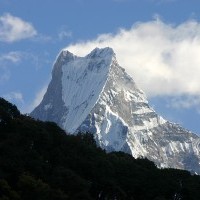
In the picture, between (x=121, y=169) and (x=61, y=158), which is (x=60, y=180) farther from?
(x=121, y=169)

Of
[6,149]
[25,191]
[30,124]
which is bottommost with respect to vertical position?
[25,191]

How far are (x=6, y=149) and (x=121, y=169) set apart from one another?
23064 millimetres

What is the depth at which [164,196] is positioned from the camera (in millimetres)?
108000

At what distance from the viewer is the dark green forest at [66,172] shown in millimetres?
88500

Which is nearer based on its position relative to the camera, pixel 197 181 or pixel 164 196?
pixel 164 196

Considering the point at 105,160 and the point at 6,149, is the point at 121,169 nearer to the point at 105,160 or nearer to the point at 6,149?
the point at 105,160

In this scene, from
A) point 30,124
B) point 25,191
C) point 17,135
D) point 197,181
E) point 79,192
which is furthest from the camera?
point 197,181

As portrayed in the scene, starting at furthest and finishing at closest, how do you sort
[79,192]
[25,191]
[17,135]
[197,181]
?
[197,181] < [17,135] < [79,192] < [25,191]

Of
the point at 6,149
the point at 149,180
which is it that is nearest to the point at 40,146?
the point at 6,149

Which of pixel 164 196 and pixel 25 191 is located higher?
pixel 164 196

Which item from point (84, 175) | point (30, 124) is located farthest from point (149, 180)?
point (30, 124)

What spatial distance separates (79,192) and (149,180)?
22130 millimetres

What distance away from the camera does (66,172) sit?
94.4 m

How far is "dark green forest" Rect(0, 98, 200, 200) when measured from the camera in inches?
3484
